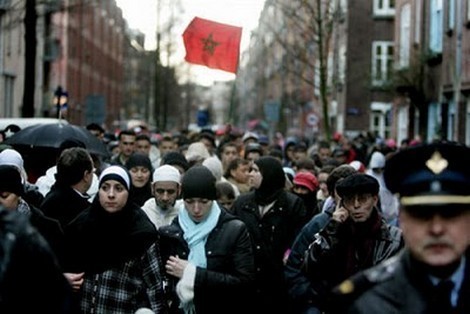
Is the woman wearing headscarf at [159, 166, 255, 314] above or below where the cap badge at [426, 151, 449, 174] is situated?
below

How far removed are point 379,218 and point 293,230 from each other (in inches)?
142

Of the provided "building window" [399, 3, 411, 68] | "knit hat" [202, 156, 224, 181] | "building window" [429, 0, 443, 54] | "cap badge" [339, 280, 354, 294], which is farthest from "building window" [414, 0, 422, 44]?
"cap badge" [339, 280, 354, 294]

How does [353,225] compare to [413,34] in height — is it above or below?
below

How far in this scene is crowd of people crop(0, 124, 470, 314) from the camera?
358 cm

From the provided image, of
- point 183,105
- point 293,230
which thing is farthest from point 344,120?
point 183,105

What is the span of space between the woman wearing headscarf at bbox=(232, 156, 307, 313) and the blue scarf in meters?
2.00

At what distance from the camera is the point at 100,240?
25.9 ft

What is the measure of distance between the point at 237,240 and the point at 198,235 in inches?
10.6

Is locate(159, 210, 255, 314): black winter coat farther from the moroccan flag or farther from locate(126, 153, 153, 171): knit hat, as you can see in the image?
the moroccan flag

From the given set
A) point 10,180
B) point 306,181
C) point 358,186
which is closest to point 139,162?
point 306,181

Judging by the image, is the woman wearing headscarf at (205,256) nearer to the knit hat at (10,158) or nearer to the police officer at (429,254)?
the knit hat at (10,158)

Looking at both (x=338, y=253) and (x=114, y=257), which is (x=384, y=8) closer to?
(x=114, y=257)

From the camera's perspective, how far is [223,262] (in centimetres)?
832

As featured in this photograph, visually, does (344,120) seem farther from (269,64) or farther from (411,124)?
(269,64)
